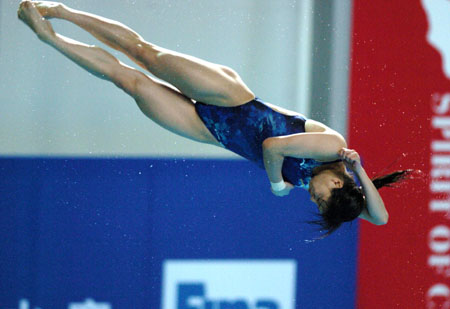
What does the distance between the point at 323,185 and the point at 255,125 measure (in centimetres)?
48

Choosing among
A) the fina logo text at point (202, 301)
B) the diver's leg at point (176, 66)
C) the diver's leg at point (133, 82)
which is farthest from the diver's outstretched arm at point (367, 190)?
the fina logo text at point (202, 301)

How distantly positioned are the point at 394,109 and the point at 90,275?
250 cm

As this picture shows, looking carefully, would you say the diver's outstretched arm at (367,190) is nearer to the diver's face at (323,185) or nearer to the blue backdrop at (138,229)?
the diver's face at (323,185)

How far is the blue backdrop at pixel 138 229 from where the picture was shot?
4.27m

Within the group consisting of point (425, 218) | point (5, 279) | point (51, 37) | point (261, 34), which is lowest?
point (5, 279)

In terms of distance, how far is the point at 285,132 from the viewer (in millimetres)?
3008

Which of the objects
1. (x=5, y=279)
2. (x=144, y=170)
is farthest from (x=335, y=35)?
(x=5, y=279)

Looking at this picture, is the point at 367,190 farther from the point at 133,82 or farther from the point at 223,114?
the point at 133,82

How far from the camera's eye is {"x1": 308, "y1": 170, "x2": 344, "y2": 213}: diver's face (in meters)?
2.75

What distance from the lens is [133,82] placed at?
306 centimetres

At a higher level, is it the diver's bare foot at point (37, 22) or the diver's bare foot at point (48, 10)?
the diver's bare foot at point (48, 10)

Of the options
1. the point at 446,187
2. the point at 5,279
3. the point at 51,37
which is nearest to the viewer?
the point at 51,37

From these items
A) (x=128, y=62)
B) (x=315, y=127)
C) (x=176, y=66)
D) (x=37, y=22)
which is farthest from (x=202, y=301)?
(x=37, y=22)

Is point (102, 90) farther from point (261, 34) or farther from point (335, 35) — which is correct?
point (335, 35)
